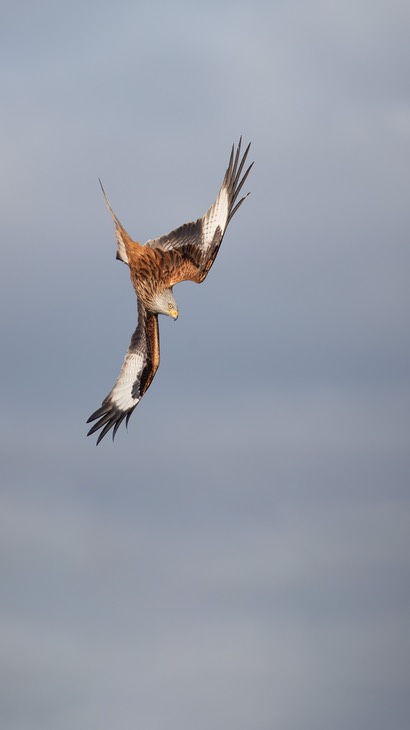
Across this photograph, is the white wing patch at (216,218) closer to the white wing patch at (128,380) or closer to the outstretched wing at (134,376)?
the outstretched wing at (134,376)

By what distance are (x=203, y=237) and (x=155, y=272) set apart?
2.57 meters

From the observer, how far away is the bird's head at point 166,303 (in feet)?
82.9

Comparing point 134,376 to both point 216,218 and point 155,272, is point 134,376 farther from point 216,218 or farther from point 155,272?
point 216,218

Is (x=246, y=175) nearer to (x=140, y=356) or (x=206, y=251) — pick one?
(x=206, y=251)

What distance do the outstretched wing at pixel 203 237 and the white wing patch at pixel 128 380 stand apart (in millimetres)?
2318

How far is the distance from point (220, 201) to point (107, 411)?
247 inches

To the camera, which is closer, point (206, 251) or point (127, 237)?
point (127, 237)

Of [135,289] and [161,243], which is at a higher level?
[161,243]

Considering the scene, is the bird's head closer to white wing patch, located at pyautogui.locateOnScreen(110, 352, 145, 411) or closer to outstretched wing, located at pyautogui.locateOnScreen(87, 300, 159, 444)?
outstretched wing, located at pyautogui.locateOnScreen(87, 300, 159, 444)

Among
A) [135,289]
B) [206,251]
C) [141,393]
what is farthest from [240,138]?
[141,393]

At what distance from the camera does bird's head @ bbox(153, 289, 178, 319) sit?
25.3 metres

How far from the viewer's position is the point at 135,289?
84.3 ft

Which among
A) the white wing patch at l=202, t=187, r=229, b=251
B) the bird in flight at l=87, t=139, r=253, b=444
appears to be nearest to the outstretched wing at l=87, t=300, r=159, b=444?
the bird in flight at l=87, t=139, r=253, b=444

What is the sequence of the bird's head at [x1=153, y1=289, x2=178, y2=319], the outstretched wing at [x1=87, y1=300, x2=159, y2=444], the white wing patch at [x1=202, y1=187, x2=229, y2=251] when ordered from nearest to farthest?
the bird's head at [x1=153, y1=289, x2=178, y2=319]
the outstretched wing at [x1=87, y1=300, x2=159, y2=444]
the white wing patch at [x1=202, y1=187, x2=229, y2=251]
